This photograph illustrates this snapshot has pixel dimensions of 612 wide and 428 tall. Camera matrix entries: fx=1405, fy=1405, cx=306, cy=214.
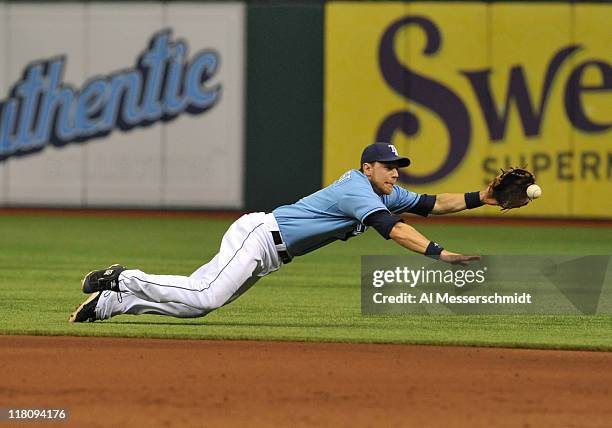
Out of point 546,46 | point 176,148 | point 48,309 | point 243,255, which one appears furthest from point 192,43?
point 243,255

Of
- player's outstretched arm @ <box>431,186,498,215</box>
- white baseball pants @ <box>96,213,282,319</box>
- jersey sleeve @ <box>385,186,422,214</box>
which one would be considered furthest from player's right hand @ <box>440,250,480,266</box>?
player's outstretched arm @ <box>431,186,498,215</box>

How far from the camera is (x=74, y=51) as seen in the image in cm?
2208

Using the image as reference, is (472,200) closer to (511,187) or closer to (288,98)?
(511,187)

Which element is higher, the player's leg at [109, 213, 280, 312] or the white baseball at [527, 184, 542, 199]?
the white baseball at [527, 184, 542, 199]

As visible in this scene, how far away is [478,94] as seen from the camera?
21266mm

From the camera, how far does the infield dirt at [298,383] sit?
6.27 meters

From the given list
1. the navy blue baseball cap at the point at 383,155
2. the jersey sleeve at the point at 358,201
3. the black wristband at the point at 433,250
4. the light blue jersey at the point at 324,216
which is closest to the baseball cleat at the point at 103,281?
the light blue jersey at the point at 324,216

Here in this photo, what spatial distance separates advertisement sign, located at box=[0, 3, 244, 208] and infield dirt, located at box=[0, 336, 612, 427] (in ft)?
43.2

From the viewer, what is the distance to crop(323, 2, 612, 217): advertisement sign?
68.7 ft

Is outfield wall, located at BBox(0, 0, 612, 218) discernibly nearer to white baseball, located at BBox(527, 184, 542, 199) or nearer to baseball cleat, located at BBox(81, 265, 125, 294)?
white baseball, located at BBox(527, 184, 542, 199)

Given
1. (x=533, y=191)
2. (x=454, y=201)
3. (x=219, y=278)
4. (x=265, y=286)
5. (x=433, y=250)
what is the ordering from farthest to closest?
(x=265, y=286) < (x=454, y=201) < (x=533, y=191) < (x=219, y=278) < (x=433, y=250)

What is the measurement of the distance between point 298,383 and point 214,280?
1.72 metres

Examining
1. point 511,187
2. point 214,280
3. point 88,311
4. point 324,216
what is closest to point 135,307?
point 88,311

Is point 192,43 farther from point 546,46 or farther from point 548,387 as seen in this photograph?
point 548,387
